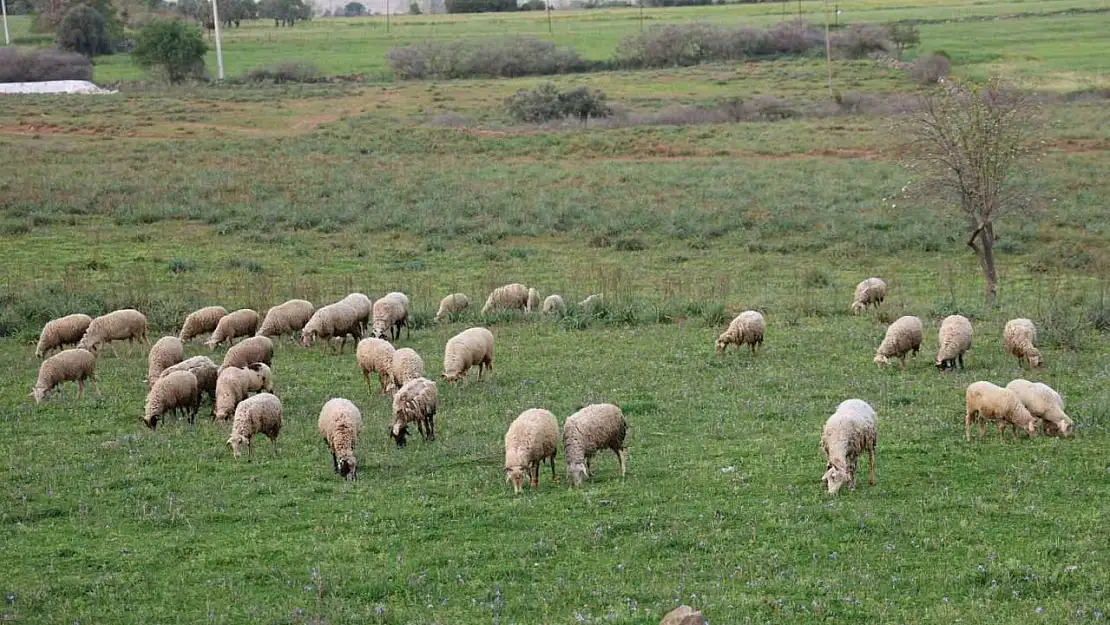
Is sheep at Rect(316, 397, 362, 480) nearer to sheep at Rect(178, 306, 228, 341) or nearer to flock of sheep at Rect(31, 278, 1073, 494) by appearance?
flock of sheep at Rect(31, 278, 1073, 494)

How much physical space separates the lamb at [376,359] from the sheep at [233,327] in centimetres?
402

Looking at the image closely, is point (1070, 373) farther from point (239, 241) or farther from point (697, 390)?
point (239, 241)

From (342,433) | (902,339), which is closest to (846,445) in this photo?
(342,433)

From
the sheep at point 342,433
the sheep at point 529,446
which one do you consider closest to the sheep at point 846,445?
the sheep at point 529,446

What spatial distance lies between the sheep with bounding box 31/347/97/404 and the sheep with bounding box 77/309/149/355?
2.54 metres

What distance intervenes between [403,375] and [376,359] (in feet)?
3.36

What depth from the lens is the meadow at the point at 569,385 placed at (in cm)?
1006

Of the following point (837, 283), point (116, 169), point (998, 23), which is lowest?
point (837, 283)

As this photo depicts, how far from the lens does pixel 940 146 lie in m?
23.9

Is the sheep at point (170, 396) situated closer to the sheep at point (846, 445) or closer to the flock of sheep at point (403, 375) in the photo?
the flock of sheep at point (403, 375)

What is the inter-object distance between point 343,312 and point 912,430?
35.3 feet

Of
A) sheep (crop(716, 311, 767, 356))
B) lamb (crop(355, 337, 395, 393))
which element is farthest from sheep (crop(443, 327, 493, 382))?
sheep (crop(716, 311, 767, 356))

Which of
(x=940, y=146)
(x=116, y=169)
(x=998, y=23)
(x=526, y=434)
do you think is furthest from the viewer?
(x=998, y=23)

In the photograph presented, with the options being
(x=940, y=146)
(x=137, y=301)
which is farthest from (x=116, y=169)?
(x=940, y=146)
